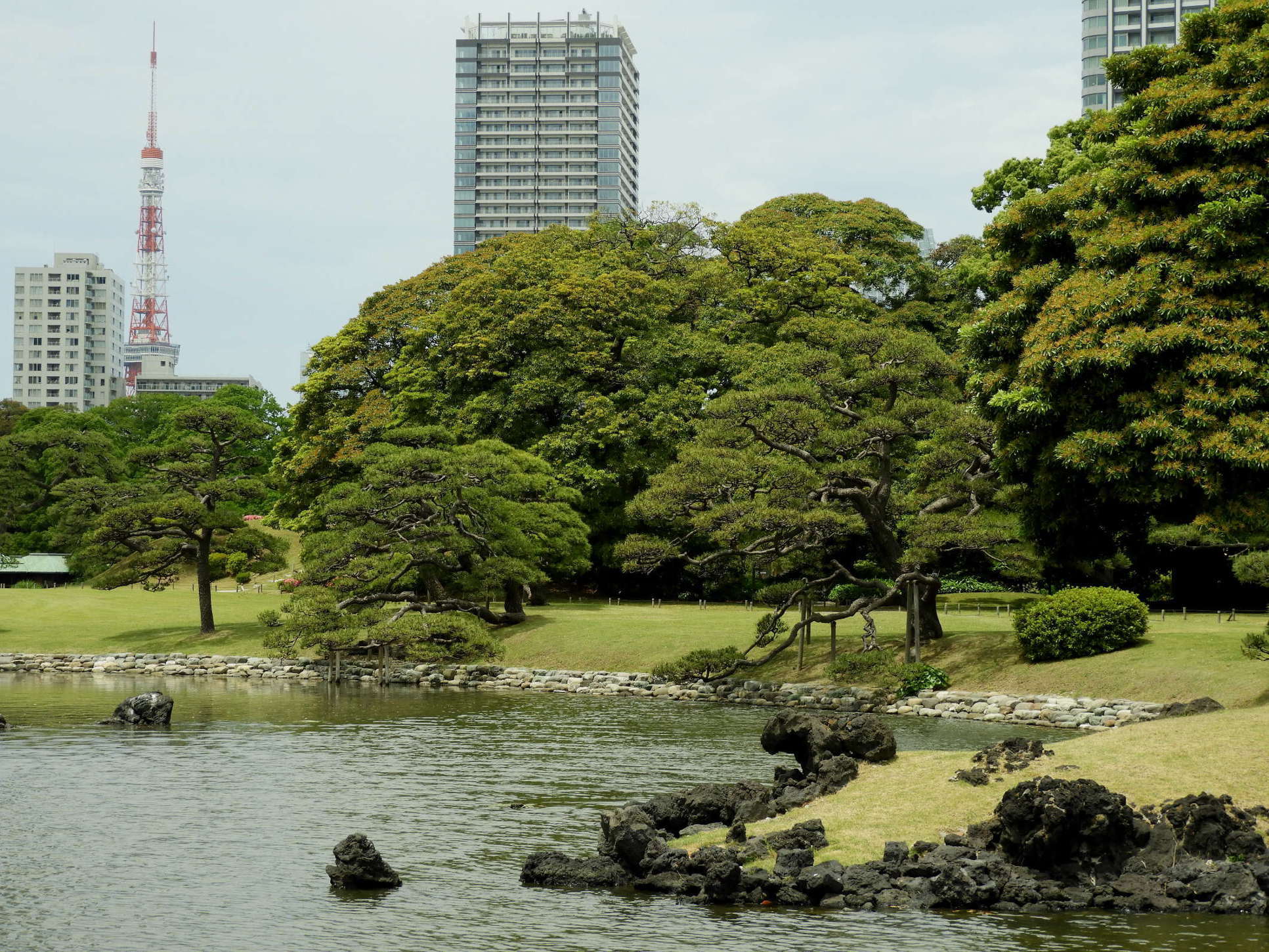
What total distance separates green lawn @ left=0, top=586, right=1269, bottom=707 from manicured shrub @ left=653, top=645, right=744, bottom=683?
115cm

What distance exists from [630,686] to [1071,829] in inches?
1020

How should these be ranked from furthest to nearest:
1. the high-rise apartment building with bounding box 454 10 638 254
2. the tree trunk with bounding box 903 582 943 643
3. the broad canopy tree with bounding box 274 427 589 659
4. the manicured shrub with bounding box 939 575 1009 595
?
the high-rise apartment building with bounding box 454 10 638 254
the manicured shrub with bounding box 939 575 1009 595
the broad canopy tree with bounding box 274 427 589 659
the tree trunk with bounding box 903 582 943 643

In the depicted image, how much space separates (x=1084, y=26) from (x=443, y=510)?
113 meters

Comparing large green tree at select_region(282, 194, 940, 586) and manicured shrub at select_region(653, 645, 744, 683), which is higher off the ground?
large green tree at select_region(282, 194, 940, 586)

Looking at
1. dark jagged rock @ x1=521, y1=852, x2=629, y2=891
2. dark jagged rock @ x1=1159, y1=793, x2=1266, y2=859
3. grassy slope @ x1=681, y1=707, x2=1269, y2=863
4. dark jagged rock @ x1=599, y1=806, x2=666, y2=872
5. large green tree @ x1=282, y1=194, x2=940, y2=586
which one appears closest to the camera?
dark jagged rock @ x1=1159, y1=793, x2=1266, y2=859

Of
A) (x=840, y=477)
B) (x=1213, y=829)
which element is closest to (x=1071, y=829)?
(x=1213, y=829)

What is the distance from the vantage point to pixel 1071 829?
50.3 ft

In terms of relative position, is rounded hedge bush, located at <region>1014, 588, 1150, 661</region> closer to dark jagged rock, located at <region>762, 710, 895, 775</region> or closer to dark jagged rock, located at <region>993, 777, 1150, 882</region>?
dark jagged rock, located at <region>762, 710, 895, 775</region>

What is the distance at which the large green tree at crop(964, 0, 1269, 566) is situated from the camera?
22.4 metres

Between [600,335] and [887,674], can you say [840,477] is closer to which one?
[887,674]

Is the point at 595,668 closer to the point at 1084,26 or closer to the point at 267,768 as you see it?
the point at 267,768

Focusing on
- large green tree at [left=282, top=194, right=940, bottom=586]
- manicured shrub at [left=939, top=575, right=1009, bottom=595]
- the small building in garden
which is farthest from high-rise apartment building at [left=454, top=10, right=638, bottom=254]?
manicured shrub at [left=939, top=575, right=1009, bottom=595]

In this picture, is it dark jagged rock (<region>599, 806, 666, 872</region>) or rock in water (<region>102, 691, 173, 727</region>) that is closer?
dark jagged rock (<region>599, 806, 666, 872</region>)

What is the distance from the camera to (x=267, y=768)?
25.1 meters
